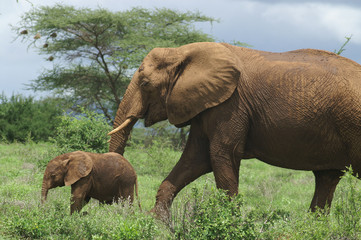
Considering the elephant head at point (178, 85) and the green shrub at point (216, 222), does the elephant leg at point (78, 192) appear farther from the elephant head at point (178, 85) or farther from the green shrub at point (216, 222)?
the green shrub at point (216, 222)

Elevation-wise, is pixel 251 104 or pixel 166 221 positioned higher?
pixel 251 104

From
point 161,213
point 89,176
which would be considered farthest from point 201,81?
point 89,176

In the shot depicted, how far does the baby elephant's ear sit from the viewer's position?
7.00 m

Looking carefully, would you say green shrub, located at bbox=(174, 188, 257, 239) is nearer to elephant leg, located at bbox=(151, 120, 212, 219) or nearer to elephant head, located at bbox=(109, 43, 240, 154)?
elephant leg, located at bbox=(151, 120, 212, 219)

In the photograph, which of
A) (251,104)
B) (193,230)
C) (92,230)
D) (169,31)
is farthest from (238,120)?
(169,31)

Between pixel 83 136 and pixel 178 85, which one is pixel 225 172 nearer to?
pixel 178 85

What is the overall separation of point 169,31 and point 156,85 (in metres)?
26.3

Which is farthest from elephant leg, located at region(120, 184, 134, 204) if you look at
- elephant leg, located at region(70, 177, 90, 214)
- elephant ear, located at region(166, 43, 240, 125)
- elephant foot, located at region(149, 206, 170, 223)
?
elephant ear, located at region(166, 43, 240, 125)

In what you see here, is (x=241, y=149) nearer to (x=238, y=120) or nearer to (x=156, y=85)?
(x=238, y=120)

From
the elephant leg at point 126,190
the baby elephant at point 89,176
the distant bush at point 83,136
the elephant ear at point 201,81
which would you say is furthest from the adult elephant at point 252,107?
the distant bush at point 83,136

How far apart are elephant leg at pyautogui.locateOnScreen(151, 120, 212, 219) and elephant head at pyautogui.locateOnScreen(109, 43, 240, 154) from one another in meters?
0.29

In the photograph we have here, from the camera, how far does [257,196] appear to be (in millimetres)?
12227

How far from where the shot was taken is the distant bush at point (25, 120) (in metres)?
22.4

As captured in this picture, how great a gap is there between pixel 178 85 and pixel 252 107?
1053mm
